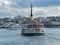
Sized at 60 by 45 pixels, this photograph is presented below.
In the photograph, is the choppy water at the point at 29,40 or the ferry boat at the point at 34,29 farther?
the ferry boat at the point at 34,29

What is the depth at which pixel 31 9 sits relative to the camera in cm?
9181

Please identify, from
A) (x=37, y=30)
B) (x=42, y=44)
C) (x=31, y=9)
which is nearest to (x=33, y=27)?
(x=37, y=30)

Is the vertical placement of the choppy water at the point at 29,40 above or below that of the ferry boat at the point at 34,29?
below

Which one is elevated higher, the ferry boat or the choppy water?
the ferry boat

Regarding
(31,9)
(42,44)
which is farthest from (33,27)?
(42,44)

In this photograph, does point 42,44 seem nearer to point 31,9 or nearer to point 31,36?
point 31,36

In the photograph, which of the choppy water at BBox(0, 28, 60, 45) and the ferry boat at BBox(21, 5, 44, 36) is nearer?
the choppy water at BBox(0, 28, 60, 45)

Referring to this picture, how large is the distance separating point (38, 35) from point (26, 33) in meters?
3.63

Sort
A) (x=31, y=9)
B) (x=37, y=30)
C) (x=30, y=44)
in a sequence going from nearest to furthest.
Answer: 1. (x=30, y=44)
2. (x=37, y=30)
3. (x=31, y=9)

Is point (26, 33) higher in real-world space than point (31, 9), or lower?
lower

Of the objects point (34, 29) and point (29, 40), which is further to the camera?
point (34, 29)

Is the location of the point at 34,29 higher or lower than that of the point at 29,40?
higher

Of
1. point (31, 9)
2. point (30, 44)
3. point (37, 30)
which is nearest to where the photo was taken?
point (30, 44)

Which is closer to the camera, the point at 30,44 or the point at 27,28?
the point at 30,44
